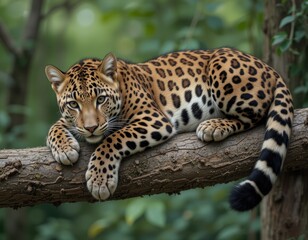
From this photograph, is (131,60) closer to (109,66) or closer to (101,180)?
(109,66)

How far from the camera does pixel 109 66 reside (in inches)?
262

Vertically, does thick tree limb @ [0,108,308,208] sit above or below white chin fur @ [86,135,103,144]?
below

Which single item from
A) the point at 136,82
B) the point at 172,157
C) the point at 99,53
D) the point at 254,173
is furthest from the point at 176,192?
the point at 99,53

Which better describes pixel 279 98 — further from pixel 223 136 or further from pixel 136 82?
pixel 136 82

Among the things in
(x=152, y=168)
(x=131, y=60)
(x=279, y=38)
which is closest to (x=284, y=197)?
(x=279, y=38)

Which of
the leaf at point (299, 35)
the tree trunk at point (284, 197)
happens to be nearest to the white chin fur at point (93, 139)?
the tree trunk at point (284, 197)

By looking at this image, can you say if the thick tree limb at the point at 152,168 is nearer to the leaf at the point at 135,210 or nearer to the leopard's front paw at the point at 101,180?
the leopard's front paw at the point at 101,180

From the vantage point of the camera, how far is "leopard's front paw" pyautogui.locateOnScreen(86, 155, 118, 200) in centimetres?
594

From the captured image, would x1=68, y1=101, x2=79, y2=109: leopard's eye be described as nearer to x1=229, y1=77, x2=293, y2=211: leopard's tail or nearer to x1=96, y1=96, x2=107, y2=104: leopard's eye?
x1=96, y1=96, x2=107, y2=104: leopard's eye

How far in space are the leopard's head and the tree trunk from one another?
6.77ft

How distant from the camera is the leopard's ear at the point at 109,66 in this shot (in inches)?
261

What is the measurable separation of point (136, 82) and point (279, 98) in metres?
1.49

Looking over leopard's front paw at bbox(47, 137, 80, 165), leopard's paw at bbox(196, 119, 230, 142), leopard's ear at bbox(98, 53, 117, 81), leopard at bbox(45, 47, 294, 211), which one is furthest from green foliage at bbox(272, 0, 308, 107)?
leopard's front paw at bbox(47, 137, 80, 165)

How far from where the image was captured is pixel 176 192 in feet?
21.0
